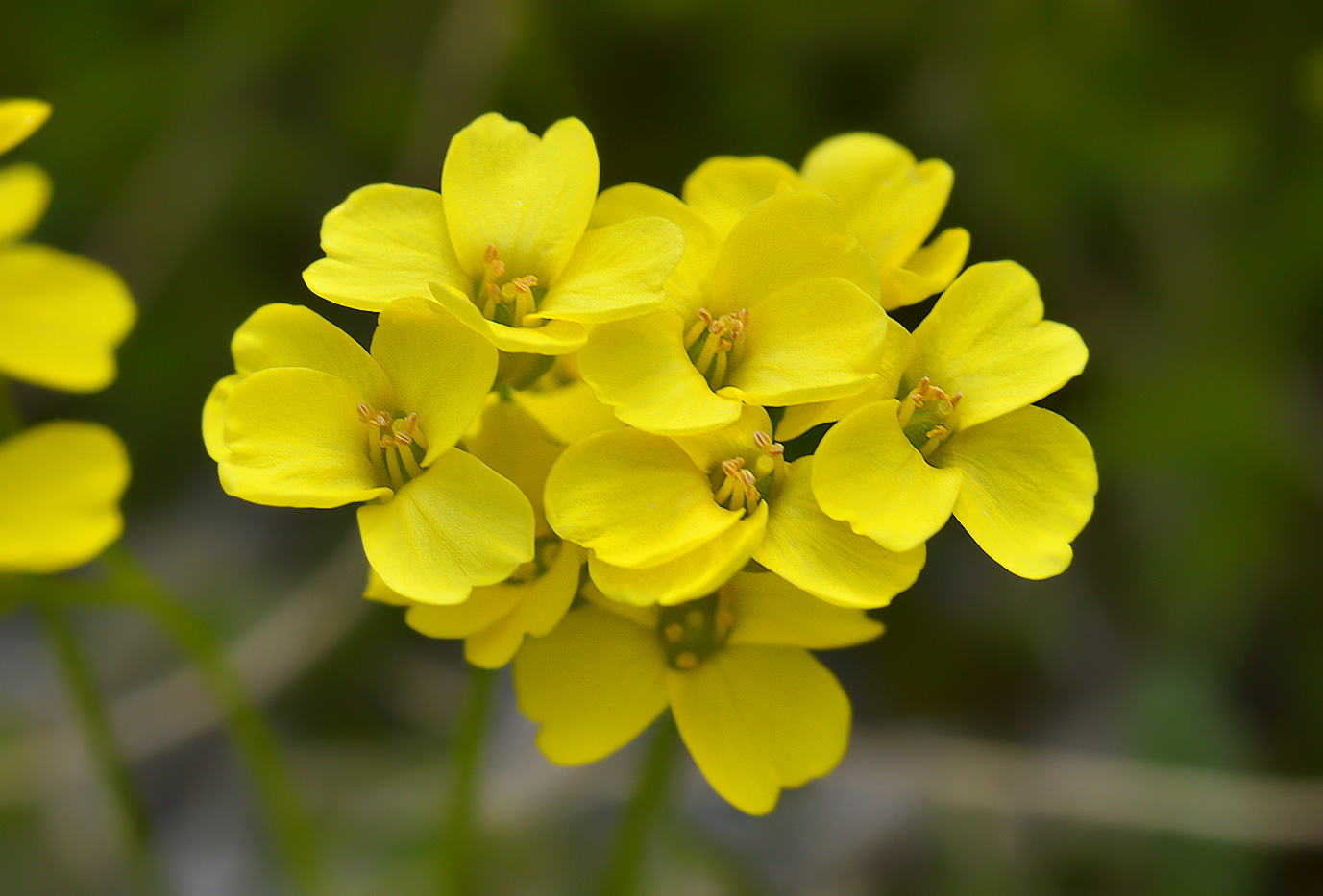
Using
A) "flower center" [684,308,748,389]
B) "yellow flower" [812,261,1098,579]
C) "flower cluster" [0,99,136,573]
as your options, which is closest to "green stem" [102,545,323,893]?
"flower cluster" [0,99,136,573]

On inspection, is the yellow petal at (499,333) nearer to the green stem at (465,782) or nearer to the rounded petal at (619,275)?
the rounded petal at (619,275)

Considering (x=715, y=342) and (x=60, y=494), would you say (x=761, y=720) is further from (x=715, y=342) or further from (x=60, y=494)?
(x=60, y=494)

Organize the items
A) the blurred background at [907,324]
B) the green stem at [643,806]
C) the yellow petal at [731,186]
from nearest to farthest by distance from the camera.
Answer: the yellow petal at [731,186] < the green stem at [643,806] < the blurred background at [907,324]

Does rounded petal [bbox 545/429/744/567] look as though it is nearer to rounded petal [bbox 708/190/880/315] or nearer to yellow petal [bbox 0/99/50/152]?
rounded petal [bbox 708/190/880/315]

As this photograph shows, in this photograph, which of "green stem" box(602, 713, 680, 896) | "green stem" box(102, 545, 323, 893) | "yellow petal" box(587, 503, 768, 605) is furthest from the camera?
"green stem" box(102, 545, 323, 893)

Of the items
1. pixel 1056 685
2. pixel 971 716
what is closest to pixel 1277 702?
pixel 1056 685

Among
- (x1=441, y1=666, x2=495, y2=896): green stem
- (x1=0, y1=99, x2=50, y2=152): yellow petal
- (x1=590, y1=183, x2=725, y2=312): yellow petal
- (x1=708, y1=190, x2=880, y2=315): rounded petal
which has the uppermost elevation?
(x1=708, y1=190, x2=880, y2=315): rounded petal

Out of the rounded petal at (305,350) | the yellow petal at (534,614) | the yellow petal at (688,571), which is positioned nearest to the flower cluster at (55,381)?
the rounded petal at (305,350)
